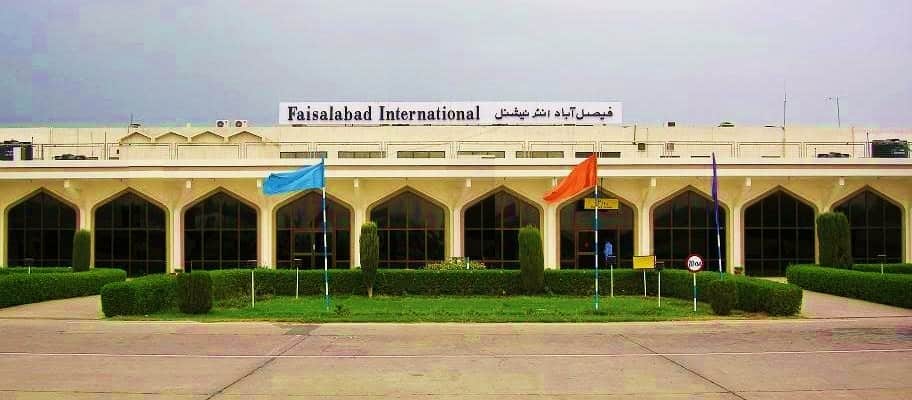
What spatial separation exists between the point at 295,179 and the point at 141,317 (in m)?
6.13

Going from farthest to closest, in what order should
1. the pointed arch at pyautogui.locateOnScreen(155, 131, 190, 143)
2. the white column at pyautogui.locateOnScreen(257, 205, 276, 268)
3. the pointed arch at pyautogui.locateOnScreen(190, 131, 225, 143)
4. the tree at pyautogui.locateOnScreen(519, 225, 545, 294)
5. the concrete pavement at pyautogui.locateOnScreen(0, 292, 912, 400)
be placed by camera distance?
the pointed arch at pyautogui.locateOnScreen(190, 131, 225, 143)
the pointed arch at pyautogui.locateOnScreen(155, 131, 190, 143)
the white column at pyautogui.locateOnScreen(257, 205, 276, 268)
the tree at pyautogui.locateOnScreen(519, 225, 545, 294)
the concrete pavement at pyautogui.locateOnScreen(0, 292, 912, 400)

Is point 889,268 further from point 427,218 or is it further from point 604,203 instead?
point 427,218

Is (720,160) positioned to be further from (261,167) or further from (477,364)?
(477,364)

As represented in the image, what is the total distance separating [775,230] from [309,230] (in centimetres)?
1768

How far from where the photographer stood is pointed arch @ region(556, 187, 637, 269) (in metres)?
30.5

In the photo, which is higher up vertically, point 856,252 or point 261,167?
point 261,167

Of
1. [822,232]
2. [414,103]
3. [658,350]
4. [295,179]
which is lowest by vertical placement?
[658,350]

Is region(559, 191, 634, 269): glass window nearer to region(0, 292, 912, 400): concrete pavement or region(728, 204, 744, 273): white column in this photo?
region(728, 204, 744, 273): white column

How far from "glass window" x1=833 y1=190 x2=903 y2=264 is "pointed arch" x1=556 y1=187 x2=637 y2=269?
786 cm

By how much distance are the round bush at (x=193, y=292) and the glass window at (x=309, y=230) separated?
38.1 feet

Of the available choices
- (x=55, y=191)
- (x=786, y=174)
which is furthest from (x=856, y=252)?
(x=55, y=191)

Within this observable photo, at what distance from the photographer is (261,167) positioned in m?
29.0

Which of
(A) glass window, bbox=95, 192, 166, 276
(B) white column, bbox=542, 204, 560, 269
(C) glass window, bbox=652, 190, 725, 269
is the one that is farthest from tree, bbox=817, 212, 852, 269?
(A) glass window, bbox=95, 192, 166, 276

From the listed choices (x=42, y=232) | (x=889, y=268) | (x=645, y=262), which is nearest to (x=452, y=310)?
(x=645, y=262)
